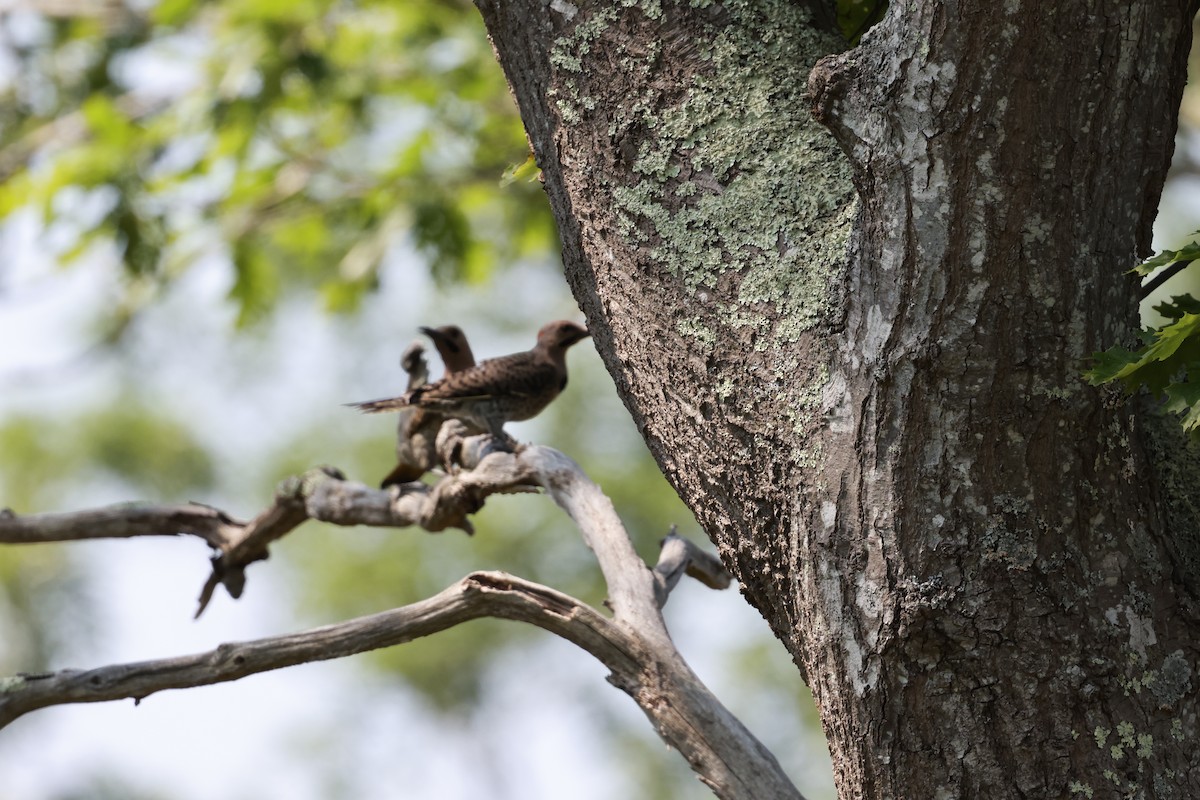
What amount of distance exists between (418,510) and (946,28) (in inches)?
106

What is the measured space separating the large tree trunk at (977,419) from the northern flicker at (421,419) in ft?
9.81

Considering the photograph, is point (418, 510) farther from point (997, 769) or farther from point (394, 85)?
point (394, 85)

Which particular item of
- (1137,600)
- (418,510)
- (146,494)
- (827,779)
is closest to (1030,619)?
(1137,600)

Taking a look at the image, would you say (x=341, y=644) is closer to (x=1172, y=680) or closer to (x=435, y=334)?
(x=1172, y=680)

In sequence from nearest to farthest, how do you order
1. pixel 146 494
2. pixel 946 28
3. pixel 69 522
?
pixel 946 28 < pixel 69 522 < pixel 146 494

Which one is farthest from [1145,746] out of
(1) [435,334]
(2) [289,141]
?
(2) [289,141]

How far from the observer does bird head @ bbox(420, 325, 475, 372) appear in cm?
563

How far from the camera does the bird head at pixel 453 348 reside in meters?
5.63

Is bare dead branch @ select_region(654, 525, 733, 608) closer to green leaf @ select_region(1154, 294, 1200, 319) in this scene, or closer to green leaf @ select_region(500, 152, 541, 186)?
green leaf @ select_region(500, 152, 541, 186)

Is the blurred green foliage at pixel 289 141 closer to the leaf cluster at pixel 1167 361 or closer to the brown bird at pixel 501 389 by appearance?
the brown bird at pixel 501 389

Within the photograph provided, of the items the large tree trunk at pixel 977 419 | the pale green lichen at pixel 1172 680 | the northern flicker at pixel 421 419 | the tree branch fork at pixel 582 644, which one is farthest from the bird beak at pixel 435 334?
the pale green lichen at pixel 1172 680

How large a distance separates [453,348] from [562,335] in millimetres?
506

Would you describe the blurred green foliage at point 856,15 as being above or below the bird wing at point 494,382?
below

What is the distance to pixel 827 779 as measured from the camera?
2050 centimetres
